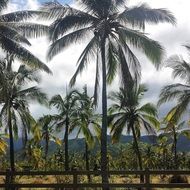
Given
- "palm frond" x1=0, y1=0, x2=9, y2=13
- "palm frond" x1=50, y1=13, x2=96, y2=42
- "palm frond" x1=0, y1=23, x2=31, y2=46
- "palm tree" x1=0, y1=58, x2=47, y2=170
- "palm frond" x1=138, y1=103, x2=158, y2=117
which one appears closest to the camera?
"palm frond" x1=0, y1=0, x2=9, y2=13

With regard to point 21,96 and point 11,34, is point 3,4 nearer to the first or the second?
point 11,34

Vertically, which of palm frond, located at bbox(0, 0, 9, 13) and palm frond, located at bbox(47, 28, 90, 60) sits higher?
palm frond, located at bbox(0, 0, 9, 13)

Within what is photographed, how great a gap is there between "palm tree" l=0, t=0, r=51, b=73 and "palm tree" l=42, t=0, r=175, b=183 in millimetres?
1074

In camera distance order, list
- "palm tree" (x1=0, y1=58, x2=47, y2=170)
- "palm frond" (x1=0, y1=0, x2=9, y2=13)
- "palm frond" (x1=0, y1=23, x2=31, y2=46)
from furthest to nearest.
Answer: "palm tree" (x1=0, y1=58, x2=47, y2=170), "palm frond" (x1=0, y1=23, x2=31, y2=46), "palm frond" (x1=0, y1=0, x2=9, y2=13)

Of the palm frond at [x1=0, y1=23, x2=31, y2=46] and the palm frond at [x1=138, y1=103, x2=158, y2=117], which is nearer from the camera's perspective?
the palm frond at [x1=0, y1=23, x2=31, y2=46]

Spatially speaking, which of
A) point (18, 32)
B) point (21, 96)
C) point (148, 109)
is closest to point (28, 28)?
point (18, 32)

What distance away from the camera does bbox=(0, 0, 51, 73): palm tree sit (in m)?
22.0

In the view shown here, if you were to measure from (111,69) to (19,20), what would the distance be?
5709 millimetres

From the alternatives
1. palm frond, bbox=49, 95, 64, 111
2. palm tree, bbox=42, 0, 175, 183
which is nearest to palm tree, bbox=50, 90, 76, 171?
palm frond, bbox=49, 95, 64, 111

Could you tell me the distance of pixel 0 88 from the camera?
23219mm

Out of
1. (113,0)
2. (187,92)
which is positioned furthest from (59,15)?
(187,92)

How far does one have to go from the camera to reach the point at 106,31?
77.0ft

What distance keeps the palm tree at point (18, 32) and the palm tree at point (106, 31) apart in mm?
1074

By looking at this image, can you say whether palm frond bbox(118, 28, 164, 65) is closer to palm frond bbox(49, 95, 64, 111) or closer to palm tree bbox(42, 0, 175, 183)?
palm tree bbox(42, 0, 175, 183)
